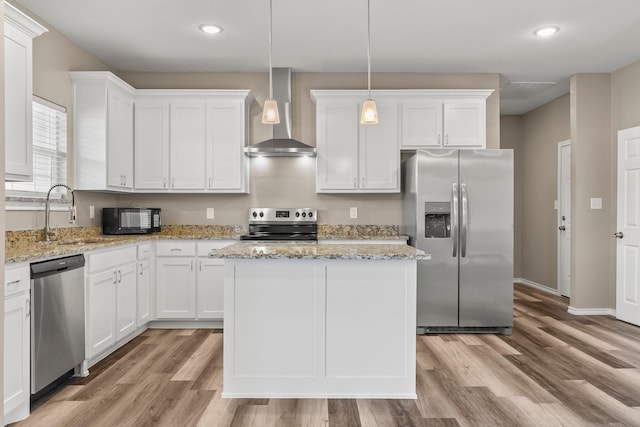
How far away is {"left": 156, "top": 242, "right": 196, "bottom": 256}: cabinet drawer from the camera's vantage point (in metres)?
4.31

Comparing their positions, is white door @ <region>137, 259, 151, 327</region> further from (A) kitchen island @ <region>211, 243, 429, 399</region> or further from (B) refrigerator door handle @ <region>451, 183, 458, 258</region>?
(B) refrigerator door handle @ <region>451, 183, 458, 258</region>

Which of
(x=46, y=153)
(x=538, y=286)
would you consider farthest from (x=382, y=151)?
(x=538, y=286)

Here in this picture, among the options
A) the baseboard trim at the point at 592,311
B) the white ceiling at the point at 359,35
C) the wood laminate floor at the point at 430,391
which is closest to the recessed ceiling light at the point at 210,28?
the white ceiling at the point at 359,35

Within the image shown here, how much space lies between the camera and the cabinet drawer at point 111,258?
315 cm

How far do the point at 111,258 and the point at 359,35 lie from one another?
2881 millimetres

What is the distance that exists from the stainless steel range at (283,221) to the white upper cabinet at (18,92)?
7.68 feet

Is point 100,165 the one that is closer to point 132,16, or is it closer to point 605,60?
point 132,16

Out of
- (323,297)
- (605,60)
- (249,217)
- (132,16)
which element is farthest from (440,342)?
(132,16)

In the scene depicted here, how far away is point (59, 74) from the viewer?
375 cm

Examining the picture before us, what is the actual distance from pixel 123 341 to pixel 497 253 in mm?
3616

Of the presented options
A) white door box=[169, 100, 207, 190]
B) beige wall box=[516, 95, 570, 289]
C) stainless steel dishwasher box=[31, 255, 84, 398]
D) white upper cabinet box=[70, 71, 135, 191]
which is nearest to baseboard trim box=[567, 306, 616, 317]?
beige wall box=[516, 95, 570, 289]

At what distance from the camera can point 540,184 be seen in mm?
6527

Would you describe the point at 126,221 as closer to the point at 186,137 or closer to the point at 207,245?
the point at 207,245

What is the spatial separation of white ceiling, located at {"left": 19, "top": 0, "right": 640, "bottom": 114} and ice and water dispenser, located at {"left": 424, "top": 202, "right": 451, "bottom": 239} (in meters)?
1.55
